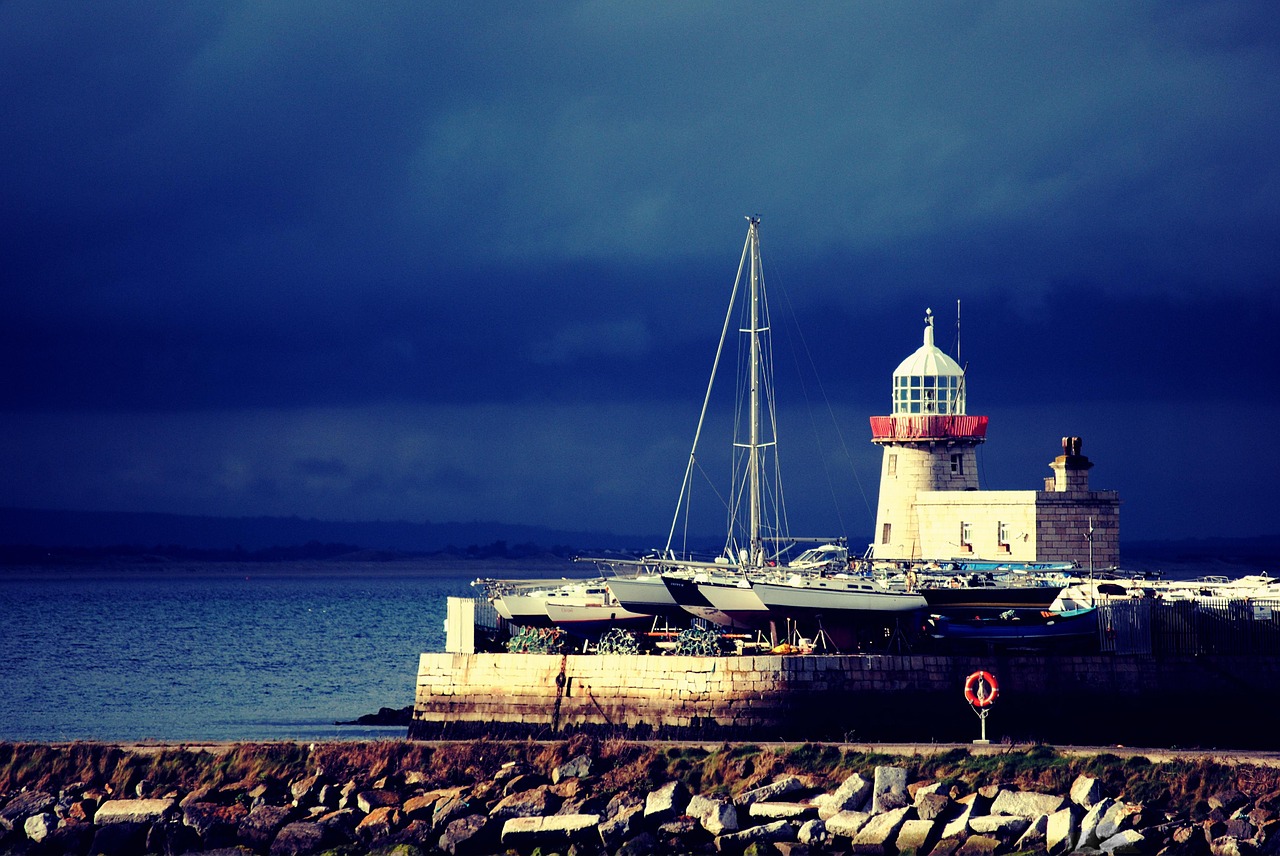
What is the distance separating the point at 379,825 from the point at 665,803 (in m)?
4.84

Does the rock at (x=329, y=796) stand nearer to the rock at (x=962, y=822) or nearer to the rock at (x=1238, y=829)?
the rock at (x=962, y=822)

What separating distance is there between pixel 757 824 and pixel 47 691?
37913mm

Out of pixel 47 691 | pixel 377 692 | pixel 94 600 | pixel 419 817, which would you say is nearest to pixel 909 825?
pixel 419 817

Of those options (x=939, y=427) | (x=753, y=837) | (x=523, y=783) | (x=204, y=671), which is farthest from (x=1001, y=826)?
(x=204, y=671)

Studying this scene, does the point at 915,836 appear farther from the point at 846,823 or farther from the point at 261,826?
the point at 261,826

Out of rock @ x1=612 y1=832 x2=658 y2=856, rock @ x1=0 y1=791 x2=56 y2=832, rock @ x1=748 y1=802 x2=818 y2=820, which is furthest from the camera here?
rock @ x1=0 y1=791 x2=56 y2=832

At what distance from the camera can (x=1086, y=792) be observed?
Result: 30.0 metres

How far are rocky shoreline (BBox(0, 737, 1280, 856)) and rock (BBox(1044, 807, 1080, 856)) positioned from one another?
23 mm

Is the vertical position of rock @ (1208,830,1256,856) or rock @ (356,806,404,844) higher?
rock @ (1208,830,1256,856)

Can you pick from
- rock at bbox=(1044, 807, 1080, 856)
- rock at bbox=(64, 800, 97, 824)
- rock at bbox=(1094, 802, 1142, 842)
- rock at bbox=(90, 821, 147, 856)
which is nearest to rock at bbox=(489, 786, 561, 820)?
rock at bbox=(90, 821, 147, 856)

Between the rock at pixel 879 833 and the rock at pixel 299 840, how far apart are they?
8852mm

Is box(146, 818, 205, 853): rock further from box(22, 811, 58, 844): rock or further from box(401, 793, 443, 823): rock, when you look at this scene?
box(401, 793, 443, 823): rock

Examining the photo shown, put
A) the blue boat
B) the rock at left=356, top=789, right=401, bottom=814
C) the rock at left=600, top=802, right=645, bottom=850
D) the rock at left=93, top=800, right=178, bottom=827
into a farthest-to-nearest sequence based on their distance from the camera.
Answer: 1. the blue boat
2. the rock at left=356, top=789, right=401, bottom=814
3. the rock at left=93, top=800, right=178, bottom=827
4. the rock at left=600, top=802, right=645, bottom=850

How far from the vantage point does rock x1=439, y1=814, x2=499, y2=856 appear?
1174 inches
